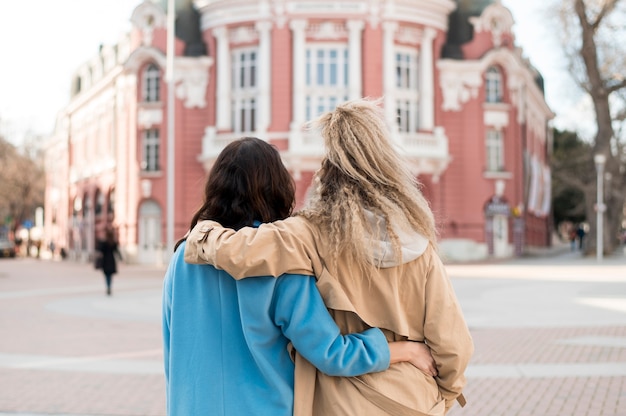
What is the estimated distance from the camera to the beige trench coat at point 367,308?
2.68 m

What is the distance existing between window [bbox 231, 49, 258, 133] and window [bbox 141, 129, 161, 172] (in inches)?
174

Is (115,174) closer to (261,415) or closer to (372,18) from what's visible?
(372,18)

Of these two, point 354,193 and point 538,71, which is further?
point 538,71

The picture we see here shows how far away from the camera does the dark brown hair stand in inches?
116

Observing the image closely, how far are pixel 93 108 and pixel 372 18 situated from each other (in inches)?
797

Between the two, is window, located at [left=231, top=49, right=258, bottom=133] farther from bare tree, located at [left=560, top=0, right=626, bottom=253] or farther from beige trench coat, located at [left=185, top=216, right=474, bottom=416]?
beige trench coat, located at [left=185, top=216, right=474, bottom=416]

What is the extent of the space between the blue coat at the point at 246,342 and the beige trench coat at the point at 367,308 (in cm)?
5

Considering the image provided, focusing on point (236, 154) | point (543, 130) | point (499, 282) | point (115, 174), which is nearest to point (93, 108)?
point (115, 174)

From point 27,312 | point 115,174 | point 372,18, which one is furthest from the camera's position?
point 115,174

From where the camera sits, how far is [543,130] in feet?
190

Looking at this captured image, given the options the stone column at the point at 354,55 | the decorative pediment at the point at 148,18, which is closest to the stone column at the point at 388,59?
the stone column at the point at 354,55

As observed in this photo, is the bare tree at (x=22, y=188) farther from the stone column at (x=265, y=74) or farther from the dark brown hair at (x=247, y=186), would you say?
the dark brown hair at (x=247, y=186)

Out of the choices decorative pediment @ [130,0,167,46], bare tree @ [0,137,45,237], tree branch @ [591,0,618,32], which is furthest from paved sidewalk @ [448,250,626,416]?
bare tree @ [0,137,45,237]

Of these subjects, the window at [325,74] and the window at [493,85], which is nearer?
the window at [325,74]
